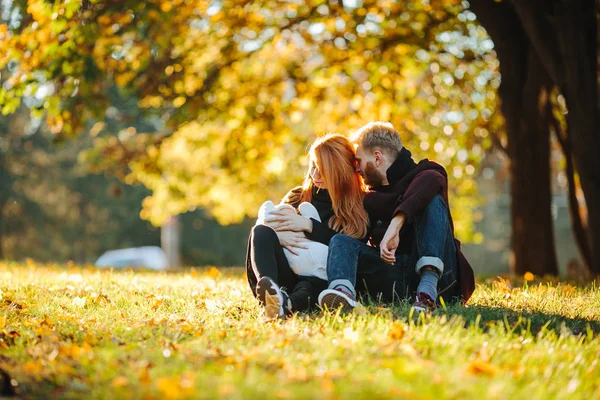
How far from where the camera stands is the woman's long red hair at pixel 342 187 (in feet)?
16.9

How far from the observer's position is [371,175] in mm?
5254

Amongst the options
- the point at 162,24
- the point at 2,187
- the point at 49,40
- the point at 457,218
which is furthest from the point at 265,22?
the point at 2,187

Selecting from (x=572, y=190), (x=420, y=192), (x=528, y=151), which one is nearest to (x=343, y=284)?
(x=420, y=192)

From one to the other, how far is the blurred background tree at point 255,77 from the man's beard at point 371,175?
4440 millimetres

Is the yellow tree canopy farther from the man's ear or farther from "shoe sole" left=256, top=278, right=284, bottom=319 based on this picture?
"shoe sole" left=256, top=278, right=284, bottom=319

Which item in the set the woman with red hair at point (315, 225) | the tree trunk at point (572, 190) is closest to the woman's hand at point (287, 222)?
the woman with red hair at point (315, 225)

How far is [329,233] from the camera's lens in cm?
512

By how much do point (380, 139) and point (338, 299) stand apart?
1263 millimetres

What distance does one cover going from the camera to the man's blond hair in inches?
204

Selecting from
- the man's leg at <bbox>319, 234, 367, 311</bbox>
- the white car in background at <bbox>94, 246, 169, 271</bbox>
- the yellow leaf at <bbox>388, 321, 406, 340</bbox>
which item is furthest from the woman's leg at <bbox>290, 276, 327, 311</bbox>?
the white car in background at <bbox>94, 246, 169, 271</bbox>

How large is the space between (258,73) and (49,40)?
18.6 ft

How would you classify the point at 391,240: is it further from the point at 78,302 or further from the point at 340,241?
the point at 78,302

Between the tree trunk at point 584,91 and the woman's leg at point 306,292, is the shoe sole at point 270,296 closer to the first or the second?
the woman's leg at point 306,292

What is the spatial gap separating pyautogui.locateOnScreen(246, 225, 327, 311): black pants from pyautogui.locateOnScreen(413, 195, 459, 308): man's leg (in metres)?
0.70
